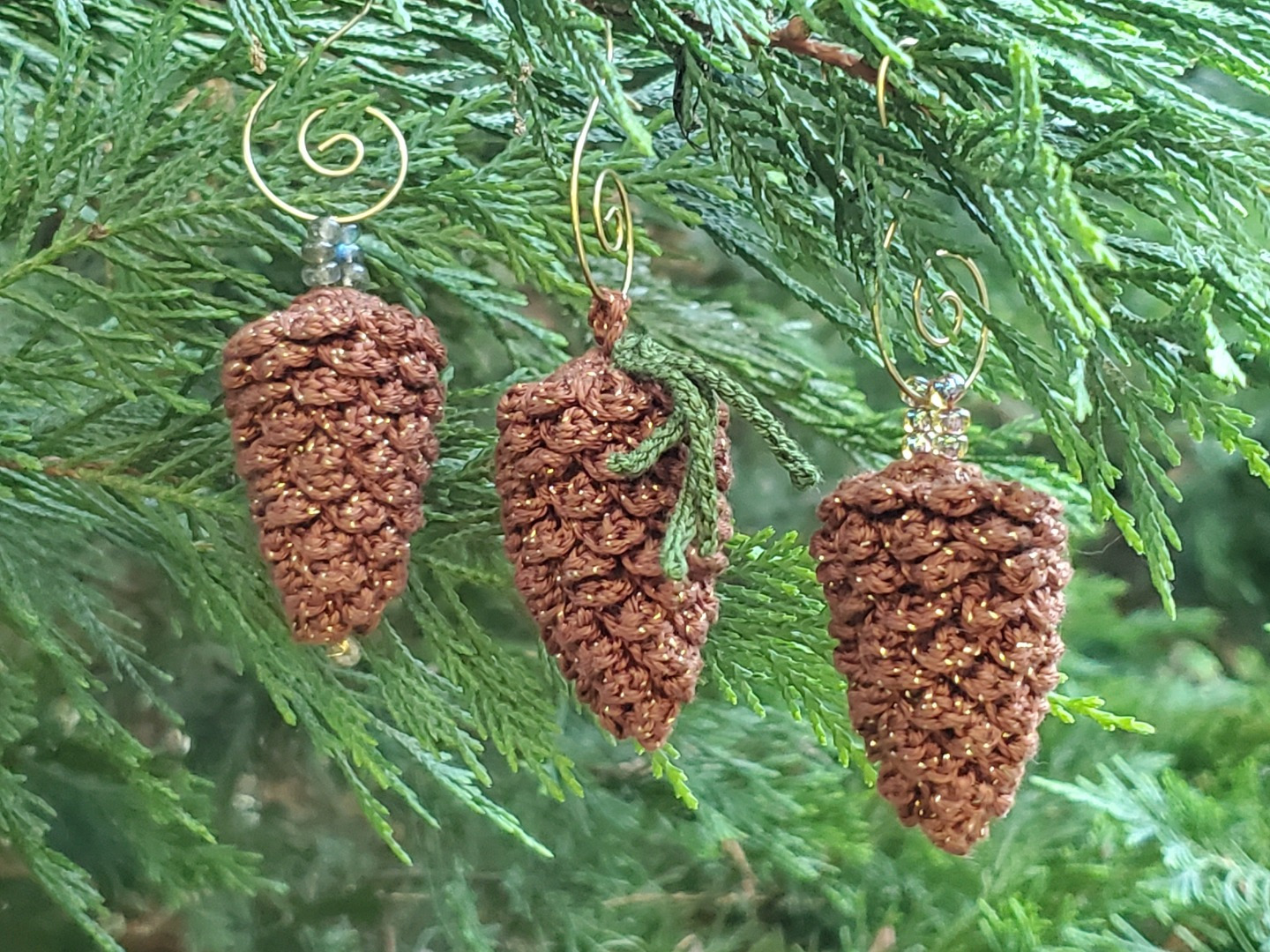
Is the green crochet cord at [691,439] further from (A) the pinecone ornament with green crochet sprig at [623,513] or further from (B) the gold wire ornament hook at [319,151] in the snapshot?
(B) the gold wire ornament hook at [319,151]

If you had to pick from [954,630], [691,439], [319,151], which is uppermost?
[319,151]

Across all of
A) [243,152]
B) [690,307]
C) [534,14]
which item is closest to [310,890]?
[690,307]

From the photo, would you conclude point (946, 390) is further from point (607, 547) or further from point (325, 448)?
point (325, 448)

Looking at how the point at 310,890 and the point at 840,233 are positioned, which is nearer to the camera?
the point at 840,233

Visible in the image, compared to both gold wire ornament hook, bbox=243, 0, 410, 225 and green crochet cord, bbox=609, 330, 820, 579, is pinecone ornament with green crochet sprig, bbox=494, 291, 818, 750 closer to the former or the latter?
green crochet cord, bbox=609, 330, 820, 579

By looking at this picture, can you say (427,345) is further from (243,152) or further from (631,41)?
(631,41)

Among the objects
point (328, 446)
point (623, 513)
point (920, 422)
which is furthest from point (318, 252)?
point (920, 422)

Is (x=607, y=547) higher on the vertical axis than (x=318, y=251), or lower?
lower

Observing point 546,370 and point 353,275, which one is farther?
point 546,370
